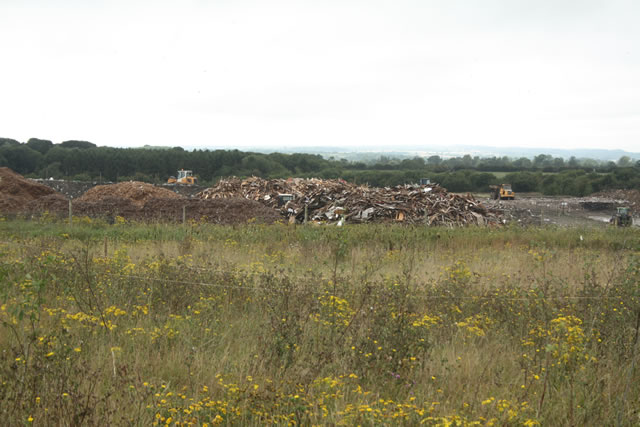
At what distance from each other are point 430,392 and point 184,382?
92.0 inches

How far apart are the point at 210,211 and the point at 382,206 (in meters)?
8.26

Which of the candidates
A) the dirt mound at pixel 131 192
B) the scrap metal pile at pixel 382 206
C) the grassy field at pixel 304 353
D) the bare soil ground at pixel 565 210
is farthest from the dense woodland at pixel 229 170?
the grassy field at pixel 304 353

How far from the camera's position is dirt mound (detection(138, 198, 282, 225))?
2169 centimetres

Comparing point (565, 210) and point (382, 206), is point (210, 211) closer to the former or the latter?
point (382, 206)

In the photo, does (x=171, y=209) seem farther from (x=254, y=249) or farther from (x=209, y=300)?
(x=209, y=300)

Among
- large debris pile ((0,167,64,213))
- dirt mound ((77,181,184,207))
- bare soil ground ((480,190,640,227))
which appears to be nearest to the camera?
large debris pile ((0,167,64,213))

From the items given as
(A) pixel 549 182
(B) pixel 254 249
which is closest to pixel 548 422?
(B) pixel 254 249

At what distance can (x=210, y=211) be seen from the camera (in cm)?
2256

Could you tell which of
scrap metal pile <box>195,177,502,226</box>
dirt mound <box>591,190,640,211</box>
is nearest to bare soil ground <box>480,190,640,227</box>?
dirt mound <box>591,190,640,211</box>

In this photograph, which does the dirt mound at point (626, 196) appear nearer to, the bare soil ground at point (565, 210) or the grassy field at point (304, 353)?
the bare soil ground at point (565, 210)

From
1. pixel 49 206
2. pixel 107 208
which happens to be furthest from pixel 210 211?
pixel 49 206

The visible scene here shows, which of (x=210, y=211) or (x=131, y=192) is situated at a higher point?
(x=131, y=192)

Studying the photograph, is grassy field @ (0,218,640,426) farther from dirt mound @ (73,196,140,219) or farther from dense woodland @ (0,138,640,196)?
dense woodland @ (0,138,640,196)

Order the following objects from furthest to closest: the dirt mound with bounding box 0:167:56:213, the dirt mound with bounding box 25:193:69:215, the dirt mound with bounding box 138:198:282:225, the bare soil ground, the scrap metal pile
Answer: the bare soil ground
the dirt mound with bounding box 0:167:56:213
the scrap metal pile
the dirt mound with bounding box 138:198:282:225
the dirt mound with bounding box 25:193:69:215
